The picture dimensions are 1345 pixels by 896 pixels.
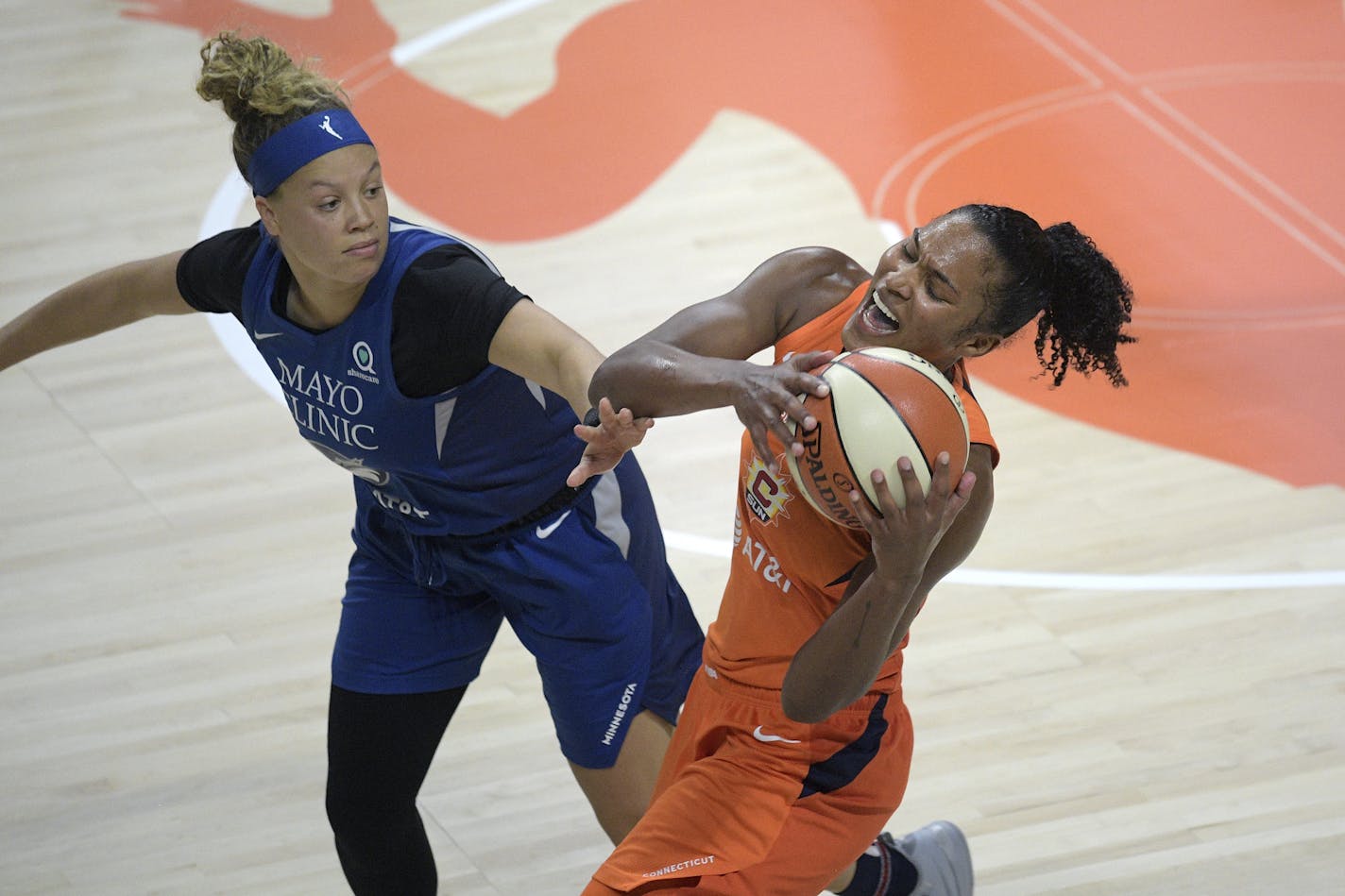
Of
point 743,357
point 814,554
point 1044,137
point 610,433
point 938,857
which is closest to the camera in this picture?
point 610,433

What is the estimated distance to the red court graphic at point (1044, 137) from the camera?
20.2 feet

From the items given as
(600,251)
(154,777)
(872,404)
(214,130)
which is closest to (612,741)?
(872,404)

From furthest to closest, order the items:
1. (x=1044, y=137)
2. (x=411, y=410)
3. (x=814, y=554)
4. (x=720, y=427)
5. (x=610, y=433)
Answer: (x=1044, y=137) → (x=720, y=427) → (x=411, y=410) → (x=814, y=554) → (x=610, y=433)

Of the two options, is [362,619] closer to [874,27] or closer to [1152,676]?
[1152,676]

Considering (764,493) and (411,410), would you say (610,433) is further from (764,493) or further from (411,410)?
(411,410)

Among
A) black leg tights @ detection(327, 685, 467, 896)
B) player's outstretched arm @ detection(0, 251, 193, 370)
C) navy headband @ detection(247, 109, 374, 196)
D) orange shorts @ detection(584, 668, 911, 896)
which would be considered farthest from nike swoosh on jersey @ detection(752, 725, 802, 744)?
player's outstretched arm @ detection(0, 251, 193, 370)

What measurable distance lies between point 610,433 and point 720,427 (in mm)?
3220

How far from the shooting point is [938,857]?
3805mm

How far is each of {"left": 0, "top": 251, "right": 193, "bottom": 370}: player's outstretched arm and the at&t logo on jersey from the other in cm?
130

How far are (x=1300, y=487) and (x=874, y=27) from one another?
3889 mm

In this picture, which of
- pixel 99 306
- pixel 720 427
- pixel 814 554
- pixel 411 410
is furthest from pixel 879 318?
pixel 720 427

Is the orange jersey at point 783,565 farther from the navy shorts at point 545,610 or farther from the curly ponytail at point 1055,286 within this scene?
the navy shorts at point 545,610

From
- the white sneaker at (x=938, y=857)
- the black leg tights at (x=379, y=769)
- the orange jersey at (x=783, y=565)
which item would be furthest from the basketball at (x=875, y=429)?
the white sneaker at (x=938, y=857)

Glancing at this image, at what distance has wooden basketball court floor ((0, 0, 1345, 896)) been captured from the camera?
4383mm
